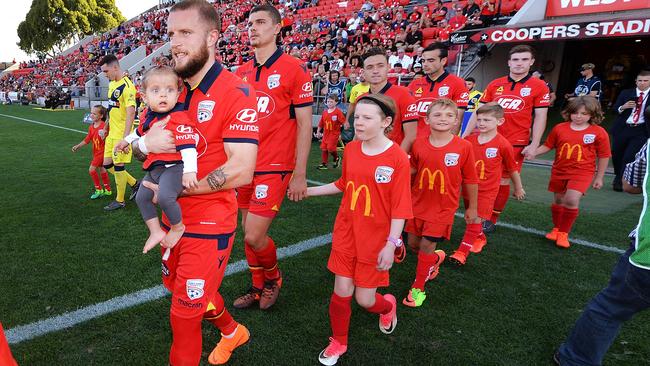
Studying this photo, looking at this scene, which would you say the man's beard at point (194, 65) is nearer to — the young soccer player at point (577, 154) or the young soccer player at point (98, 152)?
the young soccer player at point (577, 154)

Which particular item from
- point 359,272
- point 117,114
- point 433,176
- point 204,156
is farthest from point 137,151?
point 117,114

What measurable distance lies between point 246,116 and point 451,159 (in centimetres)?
212

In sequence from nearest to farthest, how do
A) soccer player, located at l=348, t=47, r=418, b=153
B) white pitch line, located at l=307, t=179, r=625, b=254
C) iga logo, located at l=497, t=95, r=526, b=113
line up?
soccer player, located at l=348, t=47, r=418, b=153 < white pitch line, located at l=307, t=179, r=625, b=254 < iga logo, located at l=497, t=95, r=526, b=113

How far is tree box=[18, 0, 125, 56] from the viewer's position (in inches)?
2098

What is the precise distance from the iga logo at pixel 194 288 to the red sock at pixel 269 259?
1193 mm

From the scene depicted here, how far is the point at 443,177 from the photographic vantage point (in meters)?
3.49

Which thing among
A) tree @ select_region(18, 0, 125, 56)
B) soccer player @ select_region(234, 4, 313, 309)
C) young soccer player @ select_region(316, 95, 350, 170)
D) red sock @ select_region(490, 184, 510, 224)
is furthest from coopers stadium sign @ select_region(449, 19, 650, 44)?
tree @ select_region(18, 0, 125, 56)

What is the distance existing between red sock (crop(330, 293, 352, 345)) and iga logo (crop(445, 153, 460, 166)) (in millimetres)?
1574

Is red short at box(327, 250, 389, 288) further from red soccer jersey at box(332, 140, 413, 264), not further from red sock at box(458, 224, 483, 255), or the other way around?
red sock at box(458, 224, 483, 255)

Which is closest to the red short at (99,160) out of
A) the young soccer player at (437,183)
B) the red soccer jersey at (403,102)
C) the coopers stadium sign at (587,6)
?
the red soccer jersey at (403,102)

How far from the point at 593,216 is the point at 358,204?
5.25m

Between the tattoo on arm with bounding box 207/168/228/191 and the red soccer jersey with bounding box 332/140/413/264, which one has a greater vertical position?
the tattoo on arm with bounding box 207/168/228/191

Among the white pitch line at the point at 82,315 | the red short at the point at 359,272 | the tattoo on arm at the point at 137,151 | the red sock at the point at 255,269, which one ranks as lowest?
the white pitch line at the point at 82,315

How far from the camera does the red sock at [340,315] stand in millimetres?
2605
